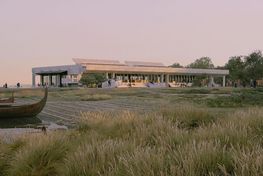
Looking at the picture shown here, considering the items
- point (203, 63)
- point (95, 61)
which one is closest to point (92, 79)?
point (95, 61)

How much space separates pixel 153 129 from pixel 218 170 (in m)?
2.55

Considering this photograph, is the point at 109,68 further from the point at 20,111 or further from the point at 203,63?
the point at 20,111

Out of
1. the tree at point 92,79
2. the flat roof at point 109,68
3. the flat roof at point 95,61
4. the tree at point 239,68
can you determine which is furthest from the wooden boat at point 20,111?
the tree at point 239,68

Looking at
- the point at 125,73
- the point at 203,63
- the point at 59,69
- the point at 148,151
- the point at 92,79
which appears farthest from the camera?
the point at 203,63

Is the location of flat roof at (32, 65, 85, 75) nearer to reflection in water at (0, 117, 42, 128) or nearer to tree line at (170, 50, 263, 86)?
tree line at (170, 50, 263, 86)

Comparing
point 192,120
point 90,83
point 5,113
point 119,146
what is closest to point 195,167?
point 119,146

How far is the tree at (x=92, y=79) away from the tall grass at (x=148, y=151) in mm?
64355

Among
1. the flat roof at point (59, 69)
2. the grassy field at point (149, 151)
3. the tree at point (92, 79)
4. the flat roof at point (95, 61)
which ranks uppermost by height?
the flat roof at point (95, 61)

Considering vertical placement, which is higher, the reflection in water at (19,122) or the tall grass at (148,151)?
the tall grass at (148,151)

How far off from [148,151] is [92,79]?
69348 mm

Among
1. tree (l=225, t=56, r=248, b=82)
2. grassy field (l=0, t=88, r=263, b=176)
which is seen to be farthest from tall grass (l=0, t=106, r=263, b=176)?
tree (l=225, t=56, r=248, b=82)

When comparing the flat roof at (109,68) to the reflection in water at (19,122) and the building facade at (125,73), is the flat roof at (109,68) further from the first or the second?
the reflection in water at (19,122)

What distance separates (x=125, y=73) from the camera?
86.5 m

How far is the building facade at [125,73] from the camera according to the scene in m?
79.8
